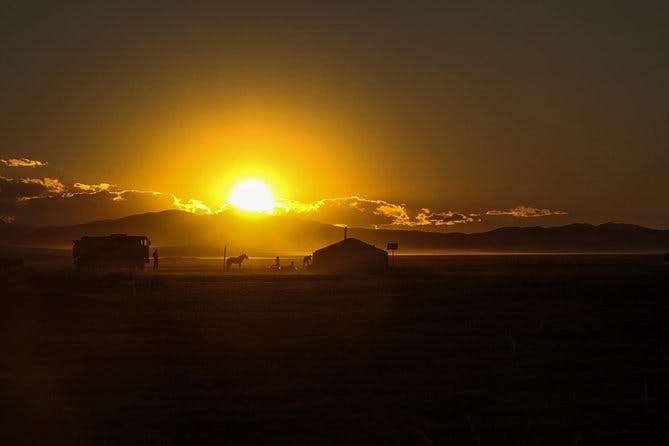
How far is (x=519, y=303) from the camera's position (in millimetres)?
33625

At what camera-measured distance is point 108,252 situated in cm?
6894

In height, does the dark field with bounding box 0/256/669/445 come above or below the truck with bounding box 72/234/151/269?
below

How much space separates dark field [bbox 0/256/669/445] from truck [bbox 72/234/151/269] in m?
39.3

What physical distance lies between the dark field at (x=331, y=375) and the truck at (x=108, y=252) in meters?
39.3

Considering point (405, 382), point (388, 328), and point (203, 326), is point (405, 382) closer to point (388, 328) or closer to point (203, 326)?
point (388, 328)

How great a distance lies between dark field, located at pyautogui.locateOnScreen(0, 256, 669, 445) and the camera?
11.4 m

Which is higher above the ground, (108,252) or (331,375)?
(108,252)

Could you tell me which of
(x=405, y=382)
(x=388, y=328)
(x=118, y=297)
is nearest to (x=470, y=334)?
(x=388, y=328)

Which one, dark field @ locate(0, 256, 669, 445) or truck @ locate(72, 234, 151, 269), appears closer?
dark field @ locate(0, 256, 669, 445)

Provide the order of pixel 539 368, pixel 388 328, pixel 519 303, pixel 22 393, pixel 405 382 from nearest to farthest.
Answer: pixel 22 393
pixel 405 382
pixel 539 368
pixel 388 328
pixel 519 303

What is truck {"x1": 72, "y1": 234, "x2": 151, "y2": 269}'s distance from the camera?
6875 cm

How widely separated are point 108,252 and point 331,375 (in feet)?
184

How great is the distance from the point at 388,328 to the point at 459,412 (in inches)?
427

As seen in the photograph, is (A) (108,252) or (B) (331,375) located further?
(A) (108,252)
